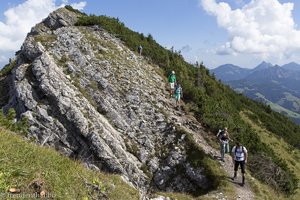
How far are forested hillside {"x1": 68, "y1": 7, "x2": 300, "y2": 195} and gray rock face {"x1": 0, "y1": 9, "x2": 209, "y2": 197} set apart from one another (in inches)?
122

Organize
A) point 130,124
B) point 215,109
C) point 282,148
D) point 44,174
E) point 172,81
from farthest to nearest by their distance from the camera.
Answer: point 282,148 < point 172,81 < point 215,109 < point 130,124 < point 44,174

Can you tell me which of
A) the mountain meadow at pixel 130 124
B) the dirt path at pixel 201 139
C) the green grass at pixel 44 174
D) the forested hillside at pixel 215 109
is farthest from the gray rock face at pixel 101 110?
the green grass at pixel 44 174

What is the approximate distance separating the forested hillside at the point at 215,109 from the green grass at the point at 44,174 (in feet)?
53.4

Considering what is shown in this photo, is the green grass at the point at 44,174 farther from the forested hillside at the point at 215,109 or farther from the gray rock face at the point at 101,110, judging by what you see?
the forested hillside at the point at 215,109

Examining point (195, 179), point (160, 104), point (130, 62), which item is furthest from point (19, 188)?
point (130, 62)

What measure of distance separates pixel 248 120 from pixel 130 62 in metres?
15.7

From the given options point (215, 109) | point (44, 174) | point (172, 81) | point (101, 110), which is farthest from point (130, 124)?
point (44, 174)

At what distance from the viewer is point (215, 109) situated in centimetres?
3002

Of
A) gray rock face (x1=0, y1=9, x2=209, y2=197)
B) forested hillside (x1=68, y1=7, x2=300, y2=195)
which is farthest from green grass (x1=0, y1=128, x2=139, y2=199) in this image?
forested hillside (x1=68, y1=7, x2=300, y2=195)

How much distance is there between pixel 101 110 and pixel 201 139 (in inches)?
311

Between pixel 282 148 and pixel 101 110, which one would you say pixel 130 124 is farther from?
pixel 282 148

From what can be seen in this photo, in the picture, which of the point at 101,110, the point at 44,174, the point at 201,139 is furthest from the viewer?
the point at 101,110

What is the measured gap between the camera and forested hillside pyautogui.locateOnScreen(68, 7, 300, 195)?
24.8m

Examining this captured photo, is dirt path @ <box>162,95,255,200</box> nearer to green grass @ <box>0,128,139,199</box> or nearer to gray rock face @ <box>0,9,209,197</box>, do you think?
gray rock face @ <box>0,9,209,197</box>
